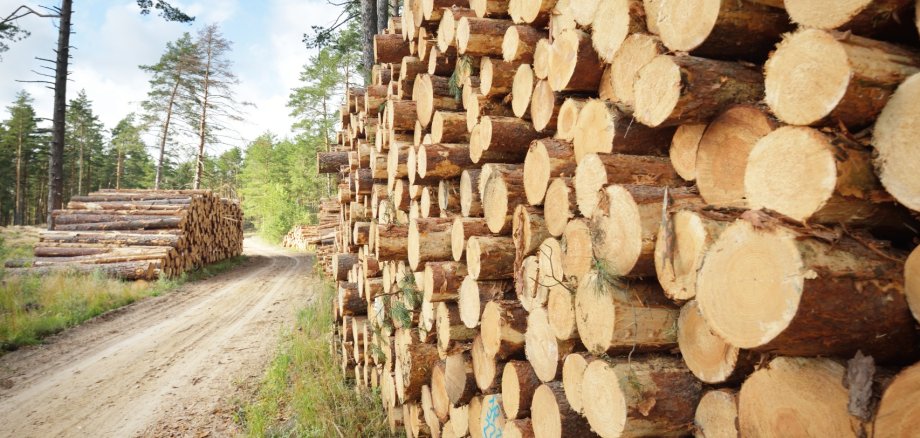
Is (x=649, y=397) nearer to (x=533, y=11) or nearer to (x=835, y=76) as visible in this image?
(x=835, y=76)

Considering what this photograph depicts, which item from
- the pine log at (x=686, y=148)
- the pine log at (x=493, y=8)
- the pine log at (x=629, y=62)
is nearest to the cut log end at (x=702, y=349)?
the pine log at (x=686, y=148)

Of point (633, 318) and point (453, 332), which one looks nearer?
point (633, 318)

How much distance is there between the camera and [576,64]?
6.45ft

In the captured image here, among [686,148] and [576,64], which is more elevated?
[576,64]

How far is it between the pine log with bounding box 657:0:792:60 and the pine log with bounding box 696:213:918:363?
1.99ft

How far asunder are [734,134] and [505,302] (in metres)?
1.39

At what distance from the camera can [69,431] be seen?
4324 millimetres

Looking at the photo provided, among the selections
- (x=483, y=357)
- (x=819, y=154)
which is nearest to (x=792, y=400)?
(x=819, y=154)

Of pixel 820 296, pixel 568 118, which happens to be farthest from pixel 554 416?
pixel 568 118

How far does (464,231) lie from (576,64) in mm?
1157

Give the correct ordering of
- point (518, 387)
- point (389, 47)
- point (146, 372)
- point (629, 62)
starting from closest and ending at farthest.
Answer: point (629, 62)
point (518, 387)
point (389, 47)
point (146, 372)

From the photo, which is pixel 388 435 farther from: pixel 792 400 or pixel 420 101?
pixel 792 400

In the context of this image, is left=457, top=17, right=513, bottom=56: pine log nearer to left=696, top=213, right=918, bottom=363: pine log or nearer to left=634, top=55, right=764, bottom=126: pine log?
left=634, top=55, right=764, bottom=126: pine log

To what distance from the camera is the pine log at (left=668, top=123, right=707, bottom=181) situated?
1.52 m
